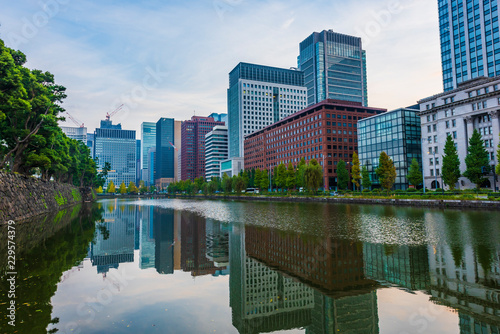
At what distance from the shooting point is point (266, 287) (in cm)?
1176

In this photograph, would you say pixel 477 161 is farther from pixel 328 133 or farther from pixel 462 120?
pixel 328 133

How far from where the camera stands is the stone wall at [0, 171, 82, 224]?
3331 cm

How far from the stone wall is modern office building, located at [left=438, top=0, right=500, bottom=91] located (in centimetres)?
12576

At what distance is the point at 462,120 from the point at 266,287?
93383 millimetres

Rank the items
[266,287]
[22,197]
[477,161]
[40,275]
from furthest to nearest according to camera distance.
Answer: [477,161] < [22,197] < [40,275] < [266,287]

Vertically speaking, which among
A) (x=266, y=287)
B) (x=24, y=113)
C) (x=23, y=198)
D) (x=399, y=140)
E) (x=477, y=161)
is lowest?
(x=266, y=287)

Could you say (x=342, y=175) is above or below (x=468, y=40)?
below

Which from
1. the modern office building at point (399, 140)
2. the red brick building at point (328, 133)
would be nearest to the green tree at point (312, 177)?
the modern office building at point (399, 140)

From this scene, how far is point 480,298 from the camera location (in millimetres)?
9742

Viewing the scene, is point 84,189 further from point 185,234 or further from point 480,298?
point 480,298

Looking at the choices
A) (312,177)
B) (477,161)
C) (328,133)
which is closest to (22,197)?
(312,177)

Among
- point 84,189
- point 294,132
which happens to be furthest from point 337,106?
point 84,189

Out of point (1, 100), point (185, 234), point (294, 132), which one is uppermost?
point (294, 132)

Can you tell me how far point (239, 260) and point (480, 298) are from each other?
1029 cm
